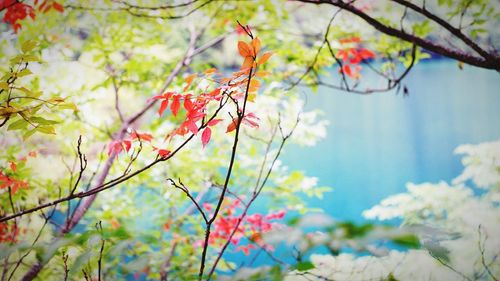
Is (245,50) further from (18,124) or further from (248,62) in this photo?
(18,124)

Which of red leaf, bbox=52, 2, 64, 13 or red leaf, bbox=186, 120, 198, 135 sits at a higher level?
red leaf, bbox=52, 2, 64, 13

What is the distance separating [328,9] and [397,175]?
8.88 meters

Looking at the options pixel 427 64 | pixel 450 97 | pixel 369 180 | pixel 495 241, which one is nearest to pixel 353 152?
pixel 369 180

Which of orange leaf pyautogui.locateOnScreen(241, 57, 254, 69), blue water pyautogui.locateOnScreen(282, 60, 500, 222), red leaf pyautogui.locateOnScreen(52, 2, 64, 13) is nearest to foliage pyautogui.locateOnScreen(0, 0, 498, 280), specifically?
red leaf pyautogui.locateOnScreen(52, 2, 64, 13)

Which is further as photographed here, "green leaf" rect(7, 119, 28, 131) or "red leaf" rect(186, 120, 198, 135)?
"red leaf" rect(186, 120, 198, 135)

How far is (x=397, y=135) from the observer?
1245 cm

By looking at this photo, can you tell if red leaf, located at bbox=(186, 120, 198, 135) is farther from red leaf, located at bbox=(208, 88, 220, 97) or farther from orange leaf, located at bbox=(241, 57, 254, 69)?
orange leaf, located at bbox=(241, 57, 254, 69)

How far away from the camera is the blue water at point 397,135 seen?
1075 centimetres

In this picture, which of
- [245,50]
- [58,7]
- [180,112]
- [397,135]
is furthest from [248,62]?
[397,135]

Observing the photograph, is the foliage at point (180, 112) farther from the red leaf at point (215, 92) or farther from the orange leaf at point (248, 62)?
the orange leaf at point (248, 62)

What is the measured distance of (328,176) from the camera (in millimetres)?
11281

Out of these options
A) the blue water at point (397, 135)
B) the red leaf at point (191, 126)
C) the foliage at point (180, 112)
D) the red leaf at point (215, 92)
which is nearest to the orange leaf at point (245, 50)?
the red leaf at point (215, 92)

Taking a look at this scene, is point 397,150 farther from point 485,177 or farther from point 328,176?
point 485,177

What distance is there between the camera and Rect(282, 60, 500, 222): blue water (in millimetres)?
10750
